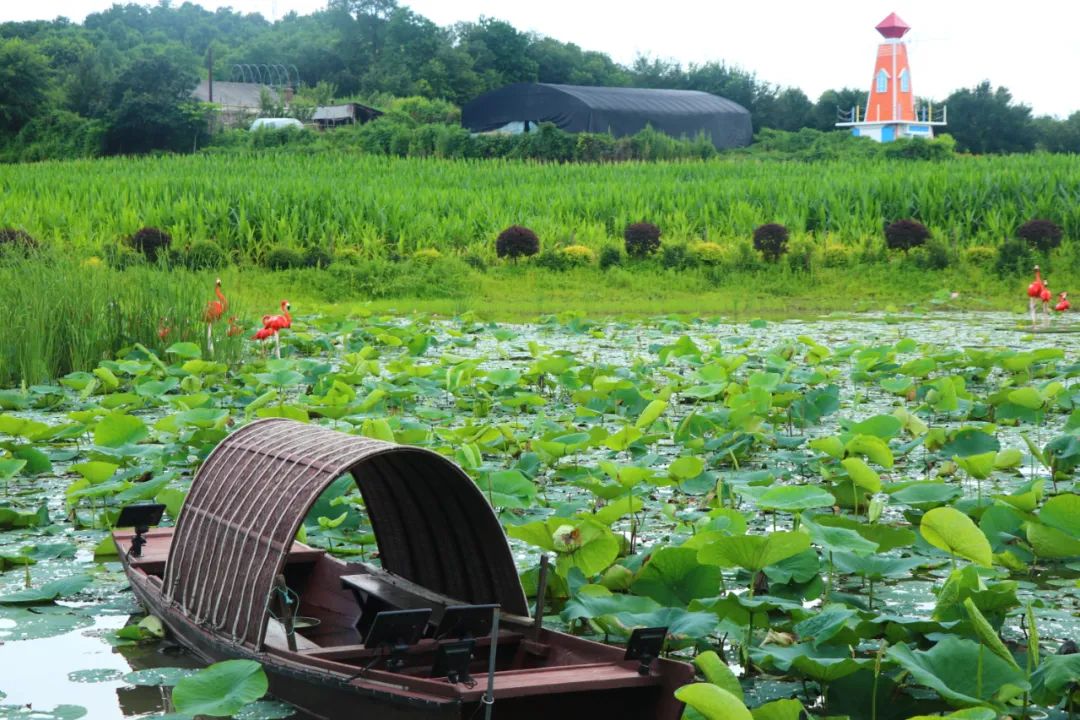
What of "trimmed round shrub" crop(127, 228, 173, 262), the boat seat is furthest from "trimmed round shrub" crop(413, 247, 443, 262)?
the boat seat

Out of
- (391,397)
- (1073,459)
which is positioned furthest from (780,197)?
(1073,459)

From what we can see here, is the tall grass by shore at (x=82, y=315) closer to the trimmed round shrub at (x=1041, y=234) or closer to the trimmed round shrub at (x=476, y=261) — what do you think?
the trimmed round shrub at (x=476, y=261)

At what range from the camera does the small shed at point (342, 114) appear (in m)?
38.0

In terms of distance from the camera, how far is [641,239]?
47.2 feet

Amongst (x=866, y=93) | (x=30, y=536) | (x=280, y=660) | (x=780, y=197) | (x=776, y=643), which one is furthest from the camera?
(x=866, y=93)

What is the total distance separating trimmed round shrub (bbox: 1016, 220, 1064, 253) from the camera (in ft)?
45.8

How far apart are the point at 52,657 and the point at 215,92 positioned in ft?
149

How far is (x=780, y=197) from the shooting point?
54.0ft

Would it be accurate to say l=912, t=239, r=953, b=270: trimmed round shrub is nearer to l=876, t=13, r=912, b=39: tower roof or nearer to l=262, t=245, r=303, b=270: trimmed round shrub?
l=262, t=245, r=303, b=270: trimmed round shrub

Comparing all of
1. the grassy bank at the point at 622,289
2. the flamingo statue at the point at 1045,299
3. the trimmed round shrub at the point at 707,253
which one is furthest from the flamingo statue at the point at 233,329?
the trimmed round shrub at the point at 707,253

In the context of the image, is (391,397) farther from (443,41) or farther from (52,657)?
(443,41)

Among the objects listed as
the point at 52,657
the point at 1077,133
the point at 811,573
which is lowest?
the point at 52,657

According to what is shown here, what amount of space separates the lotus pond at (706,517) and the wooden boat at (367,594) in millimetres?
119

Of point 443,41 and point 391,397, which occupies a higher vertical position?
point 443,41
